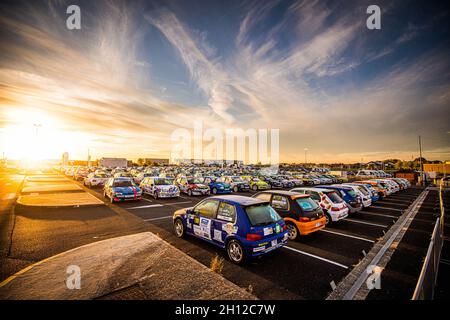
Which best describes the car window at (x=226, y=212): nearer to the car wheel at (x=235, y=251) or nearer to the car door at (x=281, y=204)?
the car wheel at (x=235, y=251)

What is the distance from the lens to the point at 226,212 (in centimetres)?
552

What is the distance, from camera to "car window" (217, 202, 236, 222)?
5.32 m

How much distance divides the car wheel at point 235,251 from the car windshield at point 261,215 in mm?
701

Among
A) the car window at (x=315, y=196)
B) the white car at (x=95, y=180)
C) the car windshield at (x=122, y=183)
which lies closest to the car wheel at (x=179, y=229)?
the car window at (x=315, y=196)

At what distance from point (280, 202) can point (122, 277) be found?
17.3 ft

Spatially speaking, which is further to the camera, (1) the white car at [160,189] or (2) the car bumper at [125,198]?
(1) the white car at [160,189]

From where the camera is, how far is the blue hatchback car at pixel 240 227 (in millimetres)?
4895

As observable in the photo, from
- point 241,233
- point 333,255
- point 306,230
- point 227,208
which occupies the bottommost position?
point 333,255

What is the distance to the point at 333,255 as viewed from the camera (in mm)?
5777

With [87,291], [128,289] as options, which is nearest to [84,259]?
[87,291]

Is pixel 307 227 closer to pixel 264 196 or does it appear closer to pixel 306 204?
pixel 306 204

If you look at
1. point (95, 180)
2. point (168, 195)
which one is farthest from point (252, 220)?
point (95, 180)
